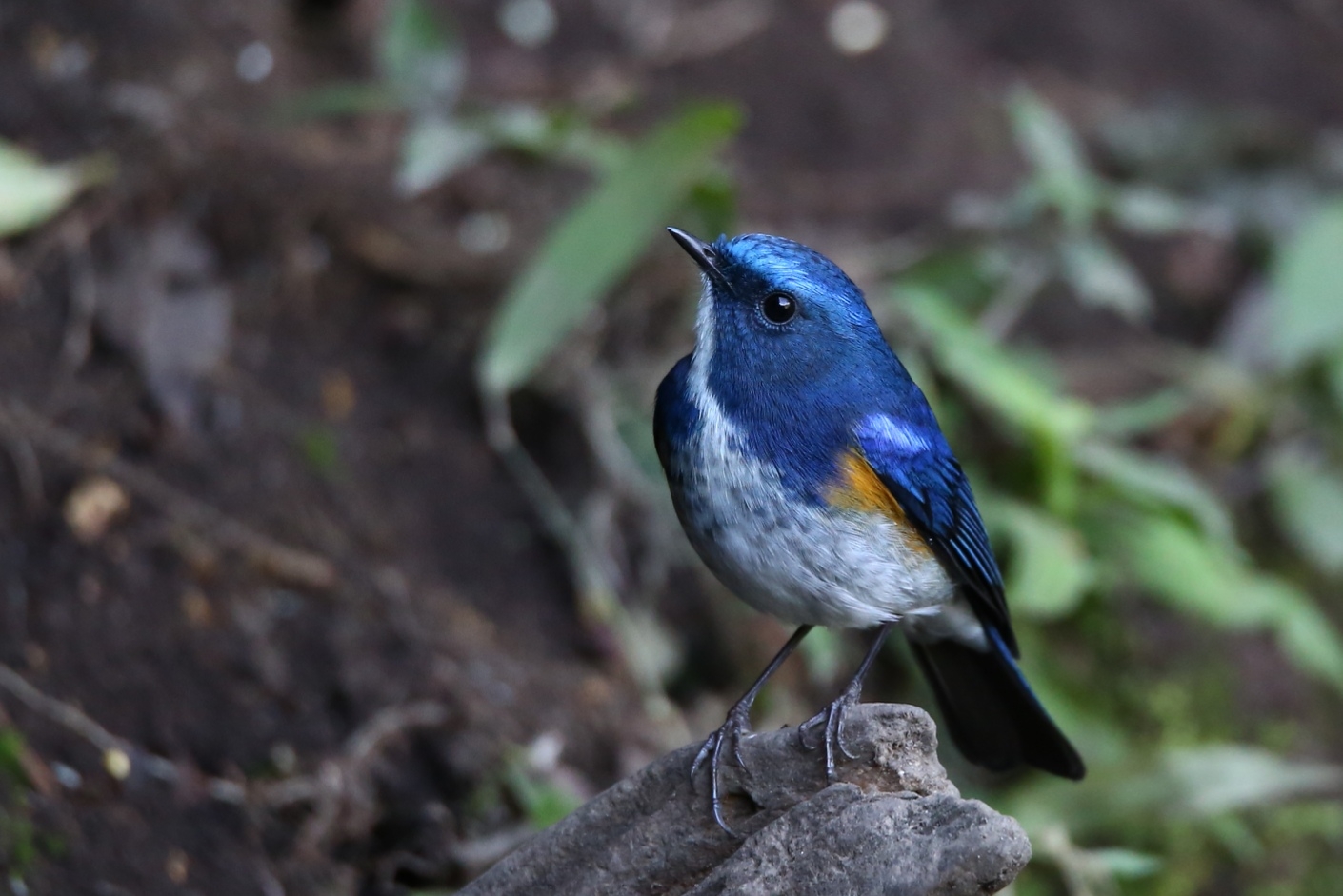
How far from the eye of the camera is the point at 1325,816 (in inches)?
Answer: 231

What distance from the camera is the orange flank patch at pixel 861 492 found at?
3246 mm

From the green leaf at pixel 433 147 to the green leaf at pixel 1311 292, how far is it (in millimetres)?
3229

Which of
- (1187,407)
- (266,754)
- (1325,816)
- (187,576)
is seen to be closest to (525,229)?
(187,576)

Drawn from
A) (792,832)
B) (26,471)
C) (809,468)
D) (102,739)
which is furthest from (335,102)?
(792,832)

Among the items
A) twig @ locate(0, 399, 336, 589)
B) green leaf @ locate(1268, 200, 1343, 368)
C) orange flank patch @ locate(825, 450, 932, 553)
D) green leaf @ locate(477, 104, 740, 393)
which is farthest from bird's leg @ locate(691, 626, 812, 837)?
green leaf @ locate(1268, 200, 1343, 368)

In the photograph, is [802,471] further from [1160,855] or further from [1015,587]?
[1160,855]

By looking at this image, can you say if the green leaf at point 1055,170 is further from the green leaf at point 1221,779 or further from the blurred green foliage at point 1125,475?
the green leaf at point 1221,779

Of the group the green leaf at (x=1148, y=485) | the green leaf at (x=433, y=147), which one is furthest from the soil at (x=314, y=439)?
the green leaf at (x=1148, y=485)

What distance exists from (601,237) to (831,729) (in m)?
2.54

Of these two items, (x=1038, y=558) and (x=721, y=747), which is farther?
(x=1038, y=558)

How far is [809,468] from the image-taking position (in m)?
3.24

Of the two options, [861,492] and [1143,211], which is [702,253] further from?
[1143,211]

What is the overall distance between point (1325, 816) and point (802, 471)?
3.81 m

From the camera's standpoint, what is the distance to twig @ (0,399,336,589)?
4.21 metres
